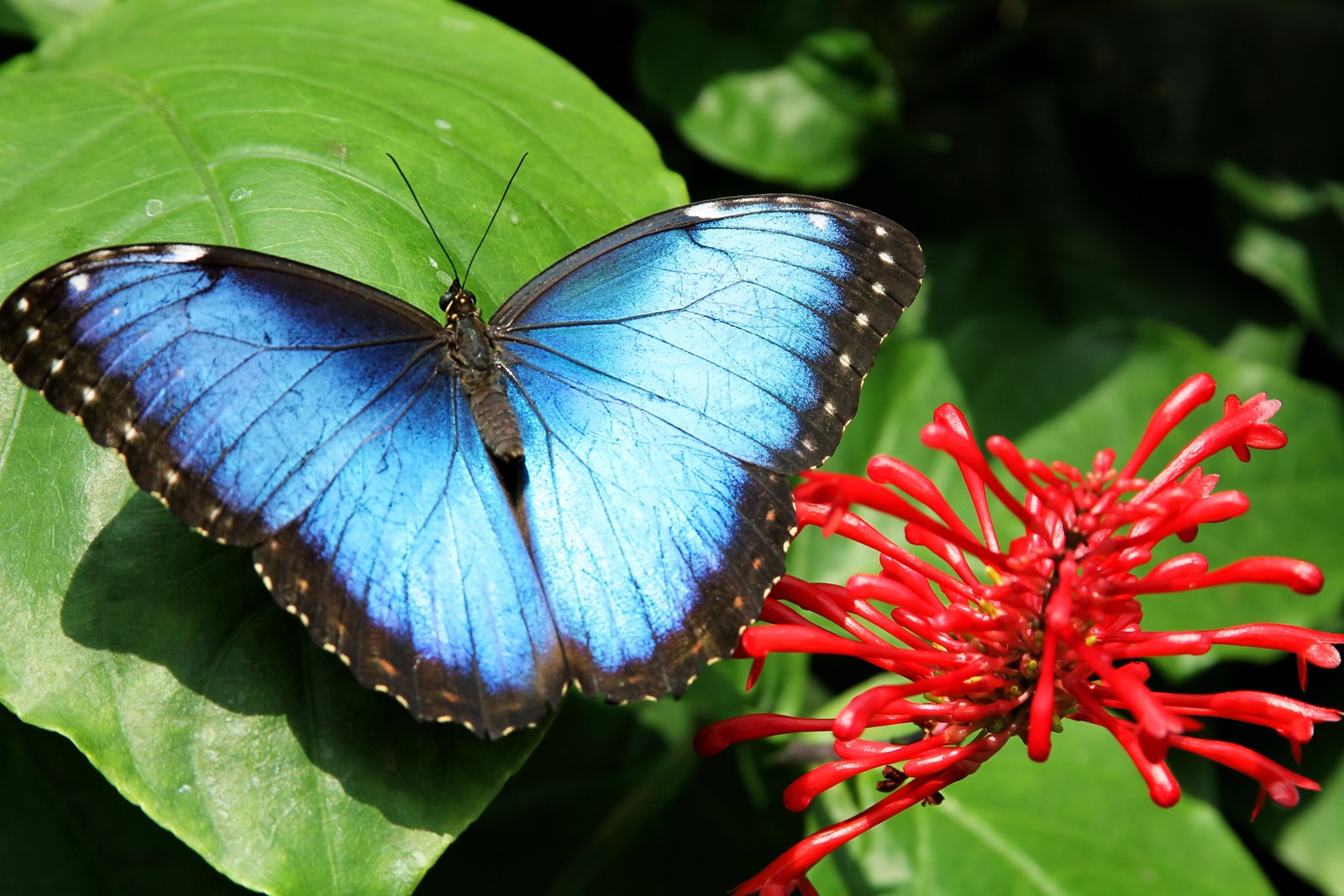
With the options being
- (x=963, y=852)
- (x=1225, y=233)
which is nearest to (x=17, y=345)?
(x=963, y=852)

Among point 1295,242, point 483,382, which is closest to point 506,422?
point 483,382

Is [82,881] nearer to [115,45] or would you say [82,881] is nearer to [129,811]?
[129,811]

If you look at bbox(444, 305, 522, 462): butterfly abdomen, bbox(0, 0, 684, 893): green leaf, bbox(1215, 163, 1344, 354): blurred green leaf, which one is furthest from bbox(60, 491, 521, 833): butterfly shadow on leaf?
bbox(1215, 163, 1344, 354): blurred green leaf

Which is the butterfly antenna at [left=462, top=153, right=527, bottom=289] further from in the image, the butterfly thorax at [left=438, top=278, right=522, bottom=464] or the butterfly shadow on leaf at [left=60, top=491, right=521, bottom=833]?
the butterfly shadow on leaf at [left=60, top=491, right=521, bottom=833]

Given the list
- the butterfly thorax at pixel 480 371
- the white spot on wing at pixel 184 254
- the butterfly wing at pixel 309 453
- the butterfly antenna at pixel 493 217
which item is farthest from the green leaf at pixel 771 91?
the white spot on wing at pixel 184 254

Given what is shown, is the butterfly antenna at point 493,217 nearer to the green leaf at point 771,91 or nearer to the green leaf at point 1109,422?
the green leaf at point 771,91

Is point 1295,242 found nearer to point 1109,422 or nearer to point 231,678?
point 1109,422
